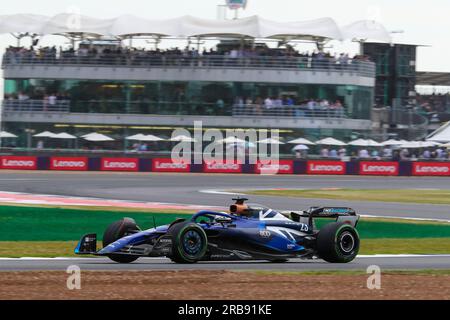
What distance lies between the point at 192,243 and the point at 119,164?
3734 centimetres

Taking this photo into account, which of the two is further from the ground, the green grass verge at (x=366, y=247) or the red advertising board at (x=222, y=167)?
the red advertising board at (x=222, y=167)

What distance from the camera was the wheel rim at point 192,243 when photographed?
15742mm

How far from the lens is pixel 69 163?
52094mm

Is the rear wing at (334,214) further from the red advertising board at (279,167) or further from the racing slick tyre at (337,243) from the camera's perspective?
the red advertising board at (279,167)

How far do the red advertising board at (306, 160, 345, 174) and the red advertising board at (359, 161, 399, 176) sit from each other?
1.09 meters

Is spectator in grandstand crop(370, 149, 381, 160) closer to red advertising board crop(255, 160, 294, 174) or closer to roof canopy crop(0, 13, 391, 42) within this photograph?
red advertising board crop(255, 160, 294, 174)

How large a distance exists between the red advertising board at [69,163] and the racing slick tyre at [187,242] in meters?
36.6

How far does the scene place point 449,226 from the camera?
2645cm

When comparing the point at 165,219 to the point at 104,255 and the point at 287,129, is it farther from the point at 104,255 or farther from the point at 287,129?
the point at 287,129

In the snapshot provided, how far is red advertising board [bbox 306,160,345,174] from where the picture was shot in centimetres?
5512

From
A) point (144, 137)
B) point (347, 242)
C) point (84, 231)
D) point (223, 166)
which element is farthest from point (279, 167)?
point (347, 242)

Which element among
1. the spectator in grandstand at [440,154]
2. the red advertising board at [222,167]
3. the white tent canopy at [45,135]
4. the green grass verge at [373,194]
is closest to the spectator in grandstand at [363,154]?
the spectator in grandstand at [440,154]

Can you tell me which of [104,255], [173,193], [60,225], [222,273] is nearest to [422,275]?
[222,273]

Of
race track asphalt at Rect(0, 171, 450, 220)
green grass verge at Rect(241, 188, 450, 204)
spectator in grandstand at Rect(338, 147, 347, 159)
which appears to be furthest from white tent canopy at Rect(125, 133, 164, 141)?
green grass verge at Rect(241, 188, 450, 204)
